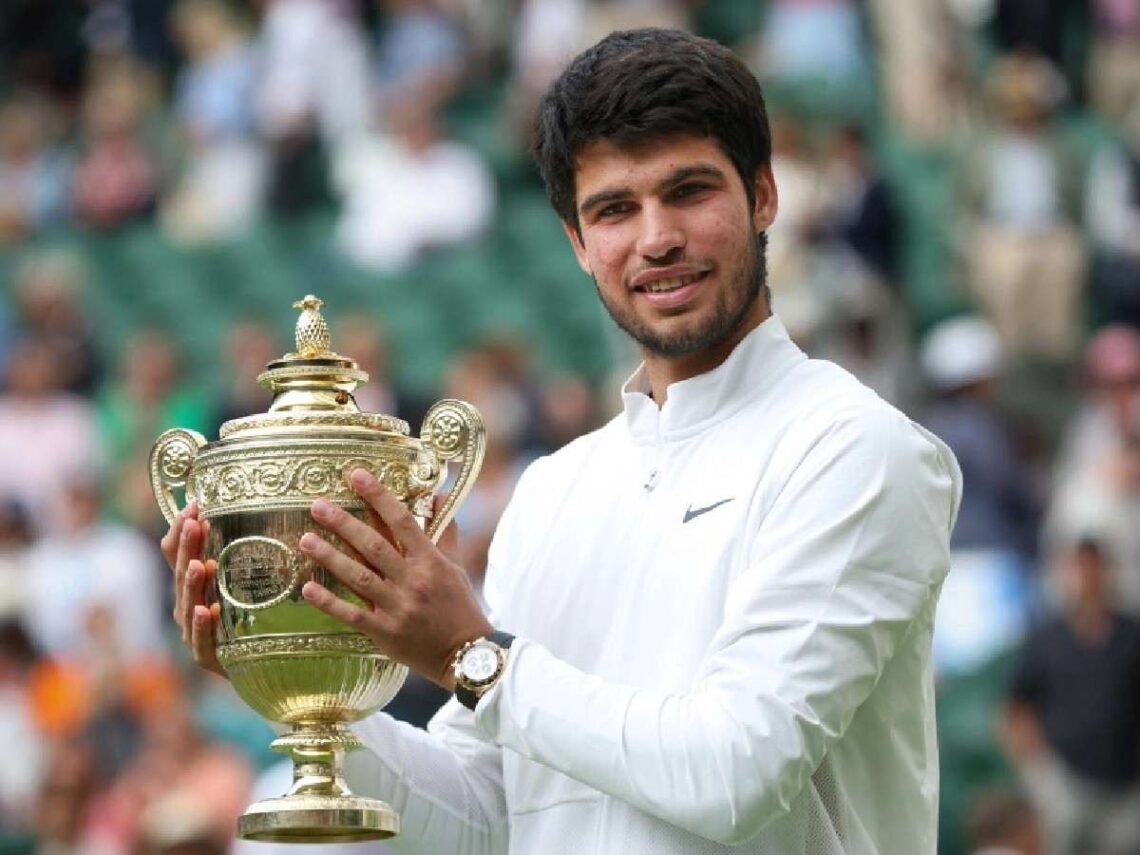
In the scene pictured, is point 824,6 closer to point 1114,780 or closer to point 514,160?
point 514,160

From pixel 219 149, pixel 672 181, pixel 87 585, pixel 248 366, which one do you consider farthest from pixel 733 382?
pixel 219 149

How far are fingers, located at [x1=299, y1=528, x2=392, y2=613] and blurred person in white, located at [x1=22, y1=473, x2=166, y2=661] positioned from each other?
6466 mm

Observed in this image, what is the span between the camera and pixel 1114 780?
7.84 m

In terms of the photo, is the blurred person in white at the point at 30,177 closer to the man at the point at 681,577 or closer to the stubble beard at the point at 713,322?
the man at the point at 681,577

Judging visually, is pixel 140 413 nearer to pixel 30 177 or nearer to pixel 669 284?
pixel 30 177

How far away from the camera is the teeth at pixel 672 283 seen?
3303 millimetres

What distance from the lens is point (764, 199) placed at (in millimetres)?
3428

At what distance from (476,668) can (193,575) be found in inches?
16.0

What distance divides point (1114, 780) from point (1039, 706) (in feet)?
1.02

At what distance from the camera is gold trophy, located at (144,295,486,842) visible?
3.25m

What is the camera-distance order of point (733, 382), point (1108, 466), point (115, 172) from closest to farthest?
point (733, 382), point (1108, 466), point (115, 172)

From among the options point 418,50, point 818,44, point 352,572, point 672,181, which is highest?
point 418,50

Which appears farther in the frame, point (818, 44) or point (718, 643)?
point (818, 44)

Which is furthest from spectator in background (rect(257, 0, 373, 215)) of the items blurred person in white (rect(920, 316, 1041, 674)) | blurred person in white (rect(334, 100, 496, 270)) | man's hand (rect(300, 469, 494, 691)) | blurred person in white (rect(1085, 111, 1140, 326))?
man's hand (rect(300, 469, 494, 691))
